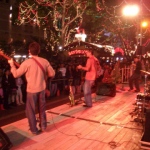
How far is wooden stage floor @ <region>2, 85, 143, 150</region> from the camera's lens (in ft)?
13.9

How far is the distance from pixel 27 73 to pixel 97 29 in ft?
74.6

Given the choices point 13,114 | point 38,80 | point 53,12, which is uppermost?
point 53,12

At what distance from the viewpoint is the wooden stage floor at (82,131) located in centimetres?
423

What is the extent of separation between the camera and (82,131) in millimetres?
5012

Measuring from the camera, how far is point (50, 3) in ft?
56.0

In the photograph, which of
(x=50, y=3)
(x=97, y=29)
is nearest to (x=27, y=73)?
(x=50, y=3)

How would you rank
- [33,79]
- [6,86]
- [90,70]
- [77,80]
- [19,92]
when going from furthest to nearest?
[77,80] < [19,92] < [6,86] < [90,70] < [33,79]

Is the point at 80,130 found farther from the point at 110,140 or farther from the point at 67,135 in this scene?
the point at 110,140

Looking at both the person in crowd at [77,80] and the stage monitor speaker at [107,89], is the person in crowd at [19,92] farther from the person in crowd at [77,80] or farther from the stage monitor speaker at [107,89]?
the stage monitor speaker at [107,89]

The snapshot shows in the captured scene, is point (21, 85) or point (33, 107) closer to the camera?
point (33, 107)

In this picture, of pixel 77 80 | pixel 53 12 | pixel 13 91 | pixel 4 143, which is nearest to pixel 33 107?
pixel 4 143

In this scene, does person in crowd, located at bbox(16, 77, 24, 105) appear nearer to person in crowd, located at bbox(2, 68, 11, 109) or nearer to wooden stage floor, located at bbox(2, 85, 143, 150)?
person in crowd, located at bbox(2, 68, 11, 109)

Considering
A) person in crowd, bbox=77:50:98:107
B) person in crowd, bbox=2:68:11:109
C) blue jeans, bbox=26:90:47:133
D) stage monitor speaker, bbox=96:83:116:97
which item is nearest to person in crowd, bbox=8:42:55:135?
blue jeans, bbox=26:90:47:133

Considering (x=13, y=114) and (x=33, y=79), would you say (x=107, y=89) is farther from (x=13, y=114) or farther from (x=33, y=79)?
(x=33, y=79)
